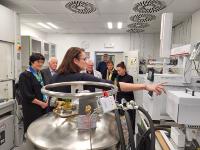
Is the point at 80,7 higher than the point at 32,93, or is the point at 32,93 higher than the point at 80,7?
the point at 80,7

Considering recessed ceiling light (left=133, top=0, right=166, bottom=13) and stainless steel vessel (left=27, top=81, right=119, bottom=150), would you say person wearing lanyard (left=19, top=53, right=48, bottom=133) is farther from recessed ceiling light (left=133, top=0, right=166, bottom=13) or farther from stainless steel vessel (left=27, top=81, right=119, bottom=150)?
recessed ceiling light (left=133, top=0, right=166, bottom=13)

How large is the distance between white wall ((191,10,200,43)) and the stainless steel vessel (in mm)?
3305

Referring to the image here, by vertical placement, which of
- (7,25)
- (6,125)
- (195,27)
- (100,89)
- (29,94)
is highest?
(195,27)

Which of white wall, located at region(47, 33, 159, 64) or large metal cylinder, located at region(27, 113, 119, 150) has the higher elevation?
white wall, located at region(47, 33, 159, 64)

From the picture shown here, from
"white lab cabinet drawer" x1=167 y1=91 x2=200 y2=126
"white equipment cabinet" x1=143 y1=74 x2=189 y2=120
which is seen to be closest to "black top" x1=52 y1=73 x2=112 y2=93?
"white lab cabinet drawer" x1=167 y1=91 x2=200 y2=126

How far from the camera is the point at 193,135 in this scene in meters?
1.36

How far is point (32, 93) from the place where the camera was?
2555 mm

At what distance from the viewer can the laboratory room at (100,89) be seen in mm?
910

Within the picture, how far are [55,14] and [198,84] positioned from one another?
10.3 ft

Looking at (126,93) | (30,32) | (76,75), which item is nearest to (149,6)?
(126,93)

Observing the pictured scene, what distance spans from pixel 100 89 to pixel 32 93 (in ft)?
5.08

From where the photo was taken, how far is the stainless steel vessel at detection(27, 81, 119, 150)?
82 cm

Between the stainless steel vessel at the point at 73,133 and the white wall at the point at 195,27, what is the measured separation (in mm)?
3305

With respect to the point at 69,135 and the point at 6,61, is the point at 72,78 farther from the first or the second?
the point at 6,61
